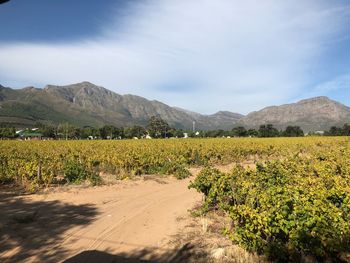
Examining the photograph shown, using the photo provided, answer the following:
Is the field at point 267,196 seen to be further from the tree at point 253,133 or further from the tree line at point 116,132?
the tree at point 253,133

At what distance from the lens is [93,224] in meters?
8.68

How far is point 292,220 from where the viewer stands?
206 inches

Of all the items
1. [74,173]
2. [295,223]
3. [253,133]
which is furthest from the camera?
[253,133]

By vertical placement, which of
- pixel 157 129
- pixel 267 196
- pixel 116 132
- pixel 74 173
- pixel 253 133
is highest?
pixel 157 129

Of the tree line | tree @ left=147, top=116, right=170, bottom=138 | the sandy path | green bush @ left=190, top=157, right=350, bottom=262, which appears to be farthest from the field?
tree @ left=147, top=116, right=170, bottom=138

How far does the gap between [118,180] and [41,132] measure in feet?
347

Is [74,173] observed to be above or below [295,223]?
below

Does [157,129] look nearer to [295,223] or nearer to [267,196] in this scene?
[267,196]

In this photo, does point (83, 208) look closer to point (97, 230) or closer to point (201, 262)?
point (97, 230)

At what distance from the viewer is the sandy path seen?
22.4 feet

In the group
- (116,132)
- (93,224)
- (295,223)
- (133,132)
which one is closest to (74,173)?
(93,224)

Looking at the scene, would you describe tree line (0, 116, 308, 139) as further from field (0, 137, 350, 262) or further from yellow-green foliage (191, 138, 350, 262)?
yellow-green foliage (191, 138, 350, 262)

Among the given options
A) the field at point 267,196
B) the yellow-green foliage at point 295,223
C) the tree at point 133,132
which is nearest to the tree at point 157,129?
the tree at point 133,132

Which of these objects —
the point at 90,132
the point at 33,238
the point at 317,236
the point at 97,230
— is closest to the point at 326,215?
the point at 317,236
